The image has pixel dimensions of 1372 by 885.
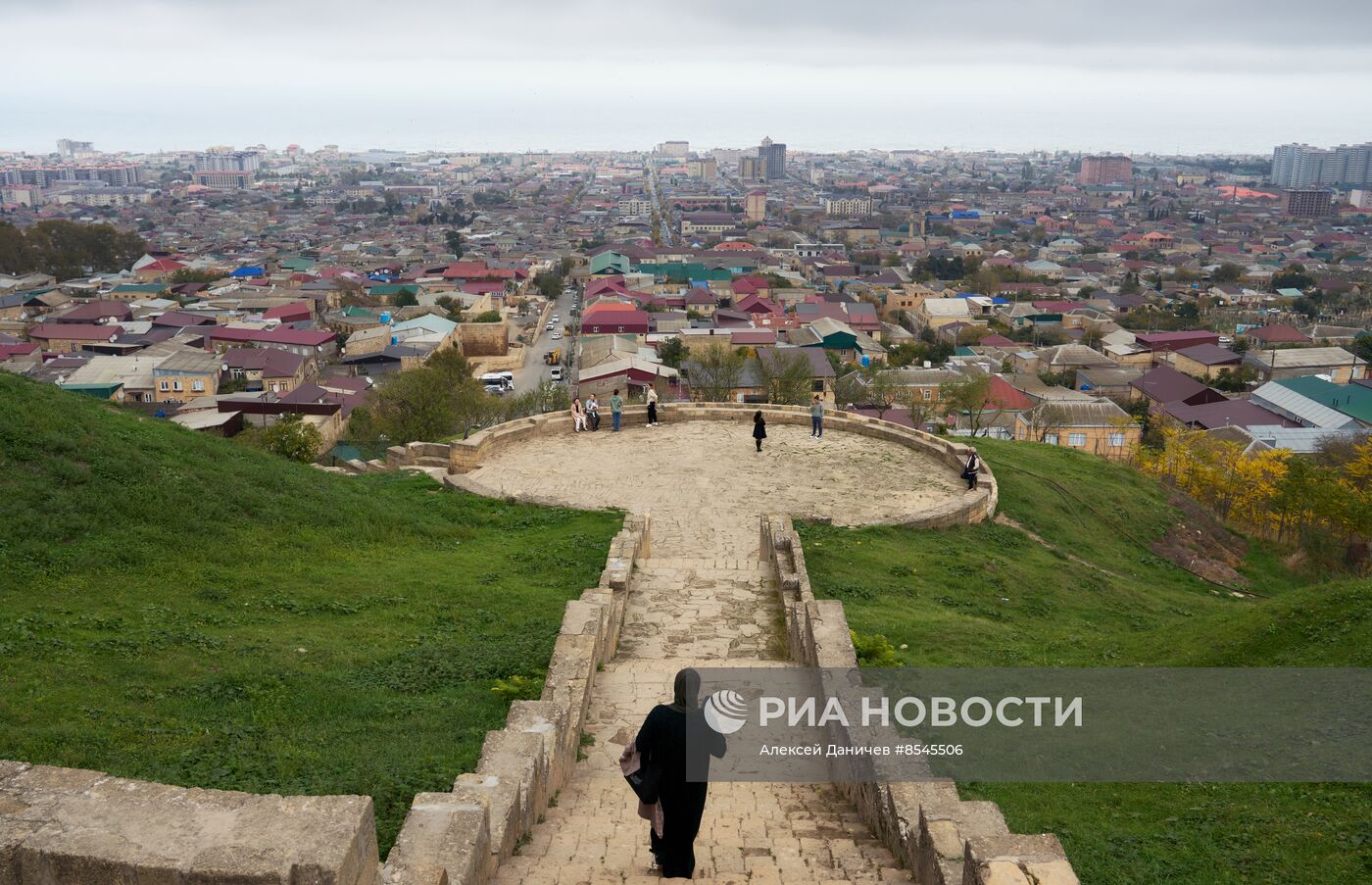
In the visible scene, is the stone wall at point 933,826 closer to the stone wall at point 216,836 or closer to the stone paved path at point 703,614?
the stone paved path at point 703,614

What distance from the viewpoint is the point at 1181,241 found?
395ft

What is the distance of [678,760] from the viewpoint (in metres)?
4.51

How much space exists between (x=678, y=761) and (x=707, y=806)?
4.41 ft

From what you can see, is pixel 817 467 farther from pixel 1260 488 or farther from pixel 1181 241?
pixel 1181 241

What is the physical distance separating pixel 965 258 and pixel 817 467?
93.9 m

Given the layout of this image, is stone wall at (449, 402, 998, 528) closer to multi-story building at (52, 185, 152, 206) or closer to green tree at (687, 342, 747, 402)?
green tree at (687, 342, 747, 402)

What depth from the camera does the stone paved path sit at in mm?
4996

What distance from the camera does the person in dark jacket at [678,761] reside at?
176 inches

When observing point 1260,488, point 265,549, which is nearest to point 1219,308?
point 1260,488

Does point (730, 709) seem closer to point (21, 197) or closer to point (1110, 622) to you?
point (1110, 622)

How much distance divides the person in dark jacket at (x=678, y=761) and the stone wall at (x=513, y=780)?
727 millimetres

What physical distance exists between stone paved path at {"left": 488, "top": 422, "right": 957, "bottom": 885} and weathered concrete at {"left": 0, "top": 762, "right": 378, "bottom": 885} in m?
1.37

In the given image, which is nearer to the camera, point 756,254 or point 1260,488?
point 1260,488

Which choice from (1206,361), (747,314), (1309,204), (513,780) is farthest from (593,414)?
(1309,204)
